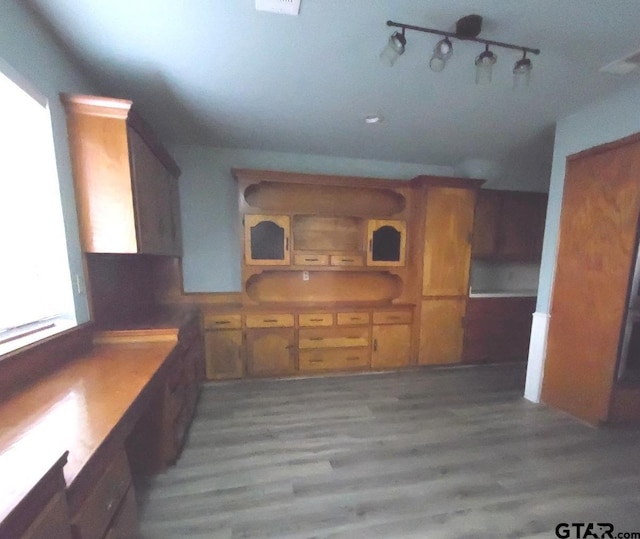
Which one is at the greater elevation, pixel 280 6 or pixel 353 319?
pixel 280 6

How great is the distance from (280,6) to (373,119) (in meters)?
1.28

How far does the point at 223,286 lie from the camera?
330 cm

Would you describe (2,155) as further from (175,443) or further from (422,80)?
(422,80)

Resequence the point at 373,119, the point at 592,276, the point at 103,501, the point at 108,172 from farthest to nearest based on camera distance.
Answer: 1. the point at 373,119
2. the point at 592,276
3. the point at 108,172
4. the point at 103,501

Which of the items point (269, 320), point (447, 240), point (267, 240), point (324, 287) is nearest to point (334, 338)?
point (324, 287)

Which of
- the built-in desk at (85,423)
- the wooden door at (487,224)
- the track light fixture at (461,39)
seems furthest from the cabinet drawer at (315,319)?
the track light fixture at (461,39)

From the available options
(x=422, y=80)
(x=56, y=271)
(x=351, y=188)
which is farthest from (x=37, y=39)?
(x=351, y=188)

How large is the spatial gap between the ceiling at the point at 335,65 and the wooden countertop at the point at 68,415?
68.2 inches

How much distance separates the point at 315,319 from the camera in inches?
122

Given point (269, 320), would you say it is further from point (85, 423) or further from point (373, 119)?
point (373, 119)

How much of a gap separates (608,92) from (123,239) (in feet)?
11.3

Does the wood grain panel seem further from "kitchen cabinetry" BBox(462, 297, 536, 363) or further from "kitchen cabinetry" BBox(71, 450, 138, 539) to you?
"kitchen cabinetry" BBox(71, 450, 138, 539)

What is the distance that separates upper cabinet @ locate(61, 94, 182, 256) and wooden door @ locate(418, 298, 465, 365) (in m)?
2.88

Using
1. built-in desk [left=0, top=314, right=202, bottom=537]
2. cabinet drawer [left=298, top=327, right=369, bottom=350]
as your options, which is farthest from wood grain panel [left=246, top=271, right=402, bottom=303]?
built-in desk [left=0, top=314, right=202, bottom=537]
